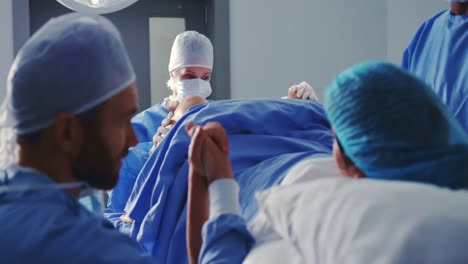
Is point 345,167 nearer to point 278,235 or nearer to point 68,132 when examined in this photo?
point 278,235

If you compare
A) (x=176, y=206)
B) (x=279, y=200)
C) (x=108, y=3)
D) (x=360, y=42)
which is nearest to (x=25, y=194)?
(x=279, y=200)

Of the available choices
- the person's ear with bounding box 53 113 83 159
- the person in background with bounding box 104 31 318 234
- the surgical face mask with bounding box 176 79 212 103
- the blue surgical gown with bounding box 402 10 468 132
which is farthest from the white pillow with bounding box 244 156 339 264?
the surgical face mask with bounding box 176 79 212 103

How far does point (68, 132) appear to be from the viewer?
1010 mm

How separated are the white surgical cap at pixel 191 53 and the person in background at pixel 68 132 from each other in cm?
161

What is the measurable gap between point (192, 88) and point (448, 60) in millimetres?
1124

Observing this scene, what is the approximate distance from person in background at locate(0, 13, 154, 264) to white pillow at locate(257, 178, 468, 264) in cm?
27

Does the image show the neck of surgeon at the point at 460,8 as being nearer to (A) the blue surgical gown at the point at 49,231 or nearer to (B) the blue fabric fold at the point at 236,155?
(B) the blue fabric fold at the point at 236,155

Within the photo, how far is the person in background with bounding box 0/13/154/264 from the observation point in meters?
0.93

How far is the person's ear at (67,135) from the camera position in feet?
3.29

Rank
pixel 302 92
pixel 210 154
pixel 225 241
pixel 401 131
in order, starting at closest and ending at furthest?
1. pixel 401 131
2. pixel 225 241
3. pixel 210 154
4. pixel 302 92

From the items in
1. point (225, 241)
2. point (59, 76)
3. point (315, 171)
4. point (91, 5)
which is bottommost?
point (225, 241)

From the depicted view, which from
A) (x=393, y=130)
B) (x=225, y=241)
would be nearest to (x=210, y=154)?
(x=225, y=241)

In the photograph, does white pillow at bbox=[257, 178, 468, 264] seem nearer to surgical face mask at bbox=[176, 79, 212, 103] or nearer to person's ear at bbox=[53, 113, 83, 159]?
person's ear at bbox=[53, 113, 83, 159]

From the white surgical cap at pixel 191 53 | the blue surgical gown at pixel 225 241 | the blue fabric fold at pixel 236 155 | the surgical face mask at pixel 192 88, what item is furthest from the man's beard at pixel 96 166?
the white surgical cap at pixel 191 53
